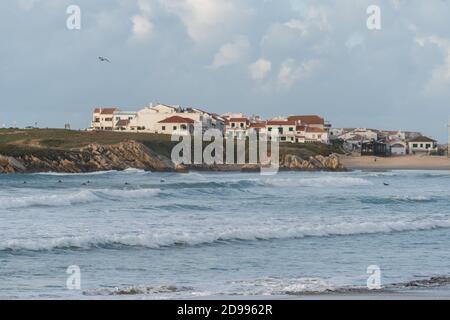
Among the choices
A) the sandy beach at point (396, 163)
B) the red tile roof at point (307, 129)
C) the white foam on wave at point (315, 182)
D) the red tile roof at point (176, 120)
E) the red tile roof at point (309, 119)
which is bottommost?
the white foam on wave at point (315, 182)

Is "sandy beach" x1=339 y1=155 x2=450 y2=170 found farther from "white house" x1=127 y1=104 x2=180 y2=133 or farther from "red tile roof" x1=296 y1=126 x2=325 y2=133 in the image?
"white house" x1=127 y1=104 x2=180 y2=133

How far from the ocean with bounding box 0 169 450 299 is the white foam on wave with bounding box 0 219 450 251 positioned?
0.13 feet

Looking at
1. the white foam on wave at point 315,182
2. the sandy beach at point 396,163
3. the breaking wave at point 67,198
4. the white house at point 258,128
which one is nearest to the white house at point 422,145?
the sandy beach at point 396,163

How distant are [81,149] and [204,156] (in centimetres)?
1893

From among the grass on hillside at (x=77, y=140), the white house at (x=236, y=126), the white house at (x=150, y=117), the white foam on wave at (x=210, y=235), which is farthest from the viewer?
the white house at (x=236, y=126)

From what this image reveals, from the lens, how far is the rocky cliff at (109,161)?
81062 millimetres

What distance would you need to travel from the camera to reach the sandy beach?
11881 cm

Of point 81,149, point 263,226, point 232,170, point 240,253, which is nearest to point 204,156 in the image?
point 232,170

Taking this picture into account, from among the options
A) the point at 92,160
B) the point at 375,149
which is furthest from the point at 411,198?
the point at 375,149

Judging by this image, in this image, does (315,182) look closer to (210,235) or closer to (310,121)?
(210,235)

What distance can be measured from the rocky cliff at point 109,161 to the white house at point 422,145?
39713 mm

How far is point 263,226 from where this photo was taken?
96.4ft

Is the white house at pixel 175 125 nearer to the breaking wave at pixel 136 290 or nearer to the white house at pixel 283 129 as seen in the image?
the white house at pixel 283 129
